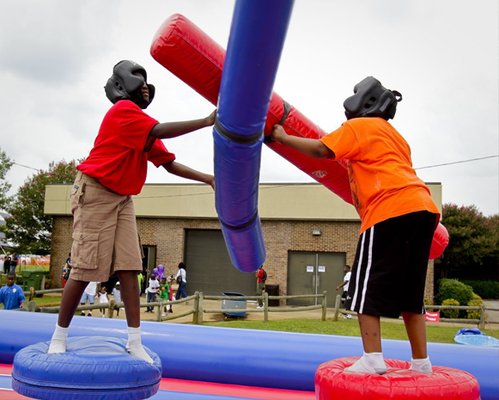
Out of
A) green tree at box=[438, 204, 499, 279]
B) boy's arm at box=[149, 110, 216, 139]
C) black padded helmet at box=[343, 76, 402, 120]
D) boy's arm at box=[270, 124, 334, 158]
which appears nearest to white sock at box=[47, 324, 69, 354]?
boy's arm at box=[149, 110, 216, 139]

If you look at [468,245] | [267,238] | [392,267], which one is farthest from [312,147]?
[468,245]

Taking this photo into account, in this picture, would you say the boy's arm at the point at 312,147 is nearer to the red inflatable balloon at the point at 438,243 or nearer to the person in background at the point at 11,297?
the red inflatable balloon at the point at 438,243

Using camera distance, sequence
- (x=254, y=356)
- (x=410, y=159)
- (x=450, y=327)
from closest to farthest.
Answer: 1. (x=410, y=159)
2. (x=254, y=356)
3. (x=450, y=327)

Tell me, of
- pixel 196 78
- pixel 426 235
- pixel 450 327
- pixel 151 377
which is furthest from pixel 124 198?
pixel 450 327

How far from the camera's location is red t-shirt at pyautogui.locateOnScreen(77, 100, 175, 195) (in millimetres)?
2682

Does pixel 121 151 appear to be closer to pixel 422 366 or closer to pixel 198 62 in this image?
pixel 198 62

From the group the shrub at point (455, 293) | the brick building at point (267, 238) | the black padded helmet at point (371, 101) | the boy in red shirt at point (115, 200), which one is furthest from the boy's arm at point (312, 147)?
the shrub at point (455, 293)

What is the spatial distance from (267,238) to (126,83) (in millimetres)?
16275

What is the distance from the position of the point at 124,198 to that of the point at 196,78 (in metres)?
0.75

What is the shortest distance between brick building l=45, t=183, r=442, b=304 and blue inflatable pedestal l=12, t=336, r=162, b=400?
1557 centimetres

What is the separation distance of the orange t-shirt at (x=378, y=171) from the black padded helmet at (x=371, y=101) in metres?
0.11

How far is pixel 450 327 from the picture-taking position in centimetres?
1244

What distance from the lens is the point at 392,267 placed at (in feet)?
7.73

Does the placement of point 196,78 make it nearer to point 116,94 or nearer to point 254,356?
point 116,94
